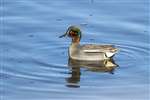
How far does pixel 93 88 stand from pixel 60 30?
3.55m

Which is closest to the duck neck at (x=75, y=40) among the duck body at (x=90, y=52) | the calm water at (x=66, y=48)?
the duck body at (x=90, y=52)

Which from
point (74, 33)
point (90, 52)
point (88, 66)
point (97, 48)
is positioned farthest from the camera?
point (74, 33)

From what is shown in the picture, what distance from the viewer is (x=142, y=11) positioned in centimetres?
1738

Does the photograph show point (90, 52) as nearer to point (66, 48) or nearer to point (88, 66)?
point (88, 66)

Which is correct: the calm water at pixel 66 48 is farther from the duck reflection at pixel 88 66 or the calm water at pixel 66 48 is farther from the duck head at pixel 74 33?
the duck head at pixel 74 33

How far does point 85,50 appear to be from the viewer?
1486cm

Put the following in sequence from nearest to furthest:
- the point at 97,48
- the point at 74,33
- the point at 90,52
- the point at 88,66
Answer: the point at 88,66, the point at 97,48, the point at 90,52, the point at 74,33

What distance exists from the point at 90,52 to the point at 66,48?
2.20 ft

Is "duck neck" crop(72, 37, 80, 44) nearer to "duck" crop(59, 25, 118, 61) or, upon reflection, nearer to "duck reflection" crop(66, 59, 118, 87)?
"duck" crop(59, 25, 118, 61)

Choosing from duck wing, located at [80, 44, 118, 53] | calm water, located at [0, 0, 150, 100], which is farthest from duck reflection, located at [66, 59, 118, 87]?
duck wing, located at [80, 44, 118, 53]

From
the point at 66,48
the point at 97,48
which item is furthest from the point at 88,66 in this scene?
the point at 66,48

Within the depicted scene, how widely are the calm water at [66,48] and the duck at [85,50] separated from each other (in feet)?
0.74

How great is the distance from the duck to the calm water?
22cm

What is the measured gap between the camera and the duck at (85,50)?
1466cm
